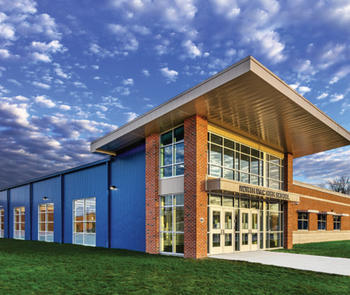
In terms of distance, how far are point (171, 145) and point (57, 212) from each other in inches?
518

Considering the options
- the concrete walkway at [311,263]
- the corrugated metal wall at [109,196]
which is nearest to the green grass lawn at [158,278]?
Result: the concrete walkway at [311,263]

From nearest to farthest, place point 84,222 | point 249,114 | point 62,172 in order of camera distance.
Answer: point 249,114
point 84,222
point 62,172

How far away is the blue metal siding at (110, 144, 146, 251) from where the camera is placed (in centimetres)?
1658

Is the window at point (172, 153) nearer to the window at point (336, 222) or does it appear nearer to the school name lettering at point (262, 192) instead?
the school name lettering at point (262, 192)

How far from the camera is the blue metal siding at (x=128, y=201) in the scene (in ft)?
54.4

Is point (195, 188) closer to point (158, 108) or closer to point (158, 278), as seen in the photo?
point (158, 108)

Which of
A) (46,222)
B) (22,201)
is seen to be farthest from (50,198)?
(22,201)

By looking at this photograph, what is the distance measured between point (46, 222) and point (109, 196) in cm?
964

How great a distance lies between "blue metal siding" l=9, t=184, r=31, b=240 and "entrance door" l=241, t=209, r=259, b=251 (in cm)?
2015

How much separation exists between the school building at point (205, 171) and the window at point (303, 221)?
778 cm

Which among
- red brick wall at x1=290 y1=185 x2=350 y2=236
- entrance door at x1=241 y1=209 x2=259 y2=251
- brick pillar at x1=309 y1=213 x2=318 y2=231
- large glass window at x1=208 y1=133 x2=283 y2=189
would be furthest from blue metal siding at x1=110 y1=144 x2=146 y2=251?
brick pillar at x1=309 y1=213 x2=318 y2=231

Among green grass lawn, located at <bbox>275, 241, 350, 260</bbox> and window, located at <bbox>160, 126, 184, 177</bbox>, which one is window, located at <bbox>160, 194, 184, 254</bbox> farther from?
green grass lawn, located at <bbox>275, 241, 350, 260</bbox>

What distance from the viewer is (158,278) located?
9.14 meters

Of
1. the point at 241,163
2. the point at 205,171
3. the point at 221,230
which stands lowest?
the point at 221,230
